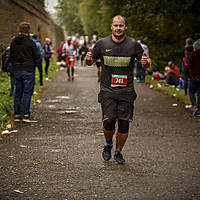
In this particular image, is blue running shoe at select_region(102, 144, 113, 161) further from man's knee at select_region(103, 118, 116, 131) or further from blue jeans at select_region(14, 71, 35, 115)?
blue jeans at select_region(14, 71, 35, 115)

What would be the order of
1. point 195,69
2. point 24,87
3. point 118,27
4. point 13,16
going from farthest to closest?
1. point 13,16
2. point 195,69
3. point 24,87
4. point 118,27

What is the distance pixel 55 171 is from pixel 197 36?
44.6 feet

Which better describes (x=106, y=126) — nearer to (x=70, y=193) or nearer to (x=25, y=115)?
(x=70, y=193)

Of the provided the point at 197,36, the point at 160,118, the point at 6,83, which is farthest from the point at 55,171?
the point at 197,36

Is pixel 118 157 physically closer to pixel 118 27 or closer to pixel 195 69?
pixel 118 27

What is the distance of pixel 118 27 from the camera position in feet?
21.4

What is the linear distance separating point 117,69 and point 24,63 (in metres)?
4.32

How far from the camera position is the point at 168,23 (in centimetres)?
2000

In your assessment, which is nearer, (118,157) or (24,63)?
(118,157)

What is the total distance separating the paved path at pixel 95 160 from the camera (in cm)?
552

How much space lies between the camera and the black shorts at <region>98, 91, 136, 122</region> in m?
6.68

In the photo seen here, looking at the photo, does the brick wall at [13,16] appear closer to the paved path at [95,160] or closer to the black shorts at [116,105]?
the paved path at [95,160]

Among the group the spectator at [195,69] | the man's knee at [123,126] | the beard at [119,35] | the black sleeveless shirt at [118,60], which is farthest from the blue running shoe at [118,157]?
the spectator at [195,69]

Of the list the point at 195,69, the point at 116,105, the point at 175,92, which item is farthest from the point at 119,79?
the point at 175,92
